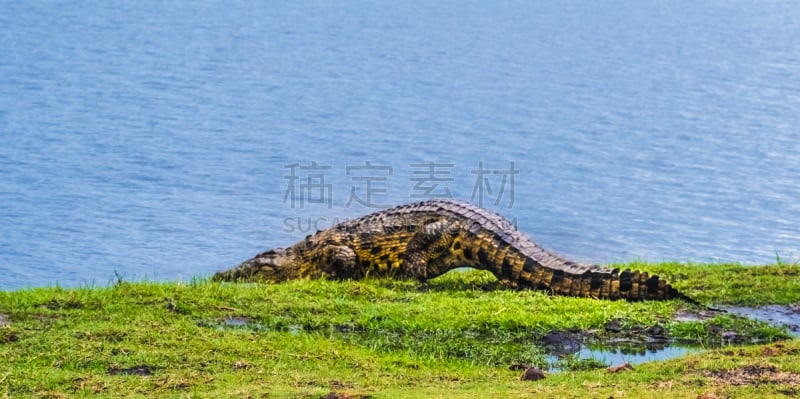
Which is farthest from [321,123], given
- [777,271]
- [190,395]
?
[190,395]

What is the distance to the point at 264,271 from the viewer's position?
1392 cm

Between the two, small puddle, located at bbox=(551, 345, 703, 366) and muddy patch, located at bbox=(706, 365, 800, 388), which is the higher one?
muddy patch, located at bbox=(706, 365, 800, 388)

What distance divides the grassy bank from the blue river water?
392 cm

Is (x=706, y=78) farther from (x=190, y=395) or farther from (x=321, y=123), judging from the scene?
(x=190, y=395)

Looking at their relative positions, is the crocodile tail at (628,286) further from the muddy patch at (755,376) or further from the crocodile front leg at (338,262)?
the muddy patch at (755,376)

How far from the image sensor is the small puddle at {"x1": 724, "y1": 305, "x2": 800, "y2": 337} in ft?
37.8

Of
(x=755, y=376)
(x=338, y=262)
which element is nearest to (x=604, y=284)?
(x=338, y=262)

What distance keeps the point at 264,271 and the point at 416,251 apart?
1.61 m

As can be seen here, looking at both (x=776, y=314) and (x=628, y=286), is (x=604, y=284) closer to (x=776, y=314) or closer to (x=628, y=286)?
(x=628, y=286)

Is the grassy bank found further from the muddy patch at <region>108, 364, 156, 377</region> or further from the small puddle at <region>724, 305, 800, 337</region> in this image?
the small puddle at <region>724, 305, 800, 337</region>

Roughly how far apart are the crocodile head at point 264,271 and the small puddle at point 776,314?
455cm

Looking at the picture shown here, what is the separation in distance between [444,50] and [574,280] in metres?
22.0

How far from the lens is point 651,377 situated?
877 centimetres

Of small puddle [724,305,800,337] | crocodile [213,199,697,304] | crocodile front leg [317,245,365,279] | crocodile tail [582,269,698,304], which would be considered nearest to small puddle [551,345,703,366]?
small puddle [724,305,800,337]
